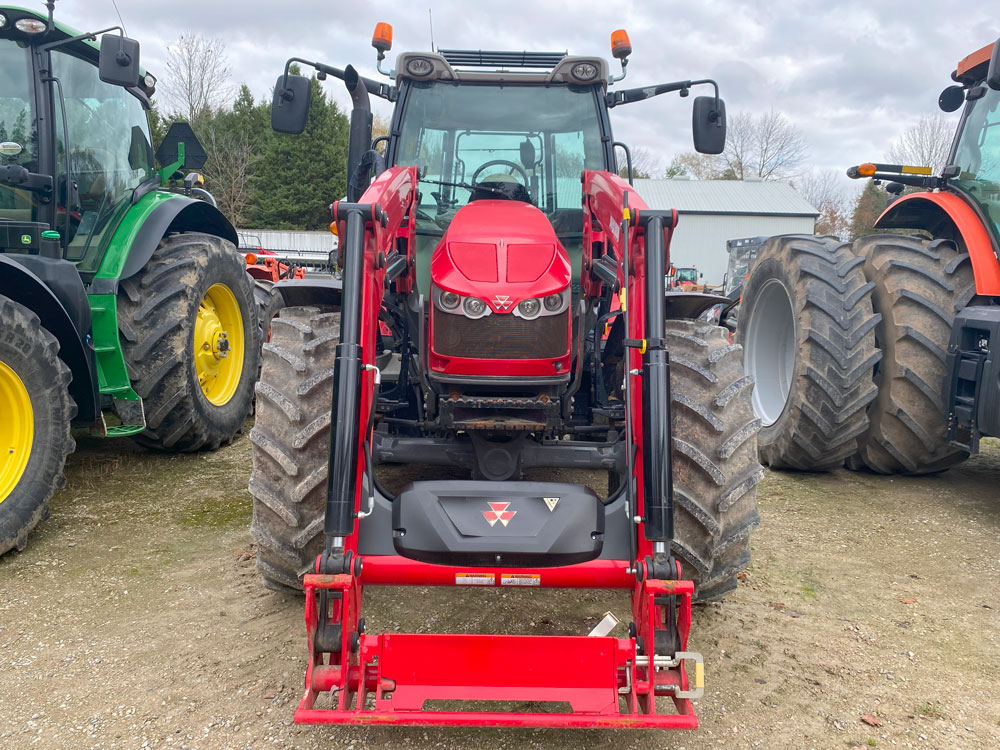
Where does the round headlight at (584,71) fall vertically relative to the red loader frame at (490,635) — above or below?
above

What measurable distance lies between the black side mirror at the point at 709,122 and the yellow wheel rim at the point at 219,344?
332 cm

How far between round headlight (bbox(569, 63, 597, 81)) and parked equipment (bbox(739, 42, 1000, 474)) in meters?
2.10

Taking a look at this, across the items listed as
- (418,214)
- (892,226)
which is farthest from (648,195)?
(418,214)

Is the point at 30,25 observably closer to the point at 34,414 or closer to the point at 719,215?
the point at 34,414

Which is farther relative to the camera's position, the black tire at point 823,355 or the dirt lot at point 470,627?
the black tire at point 823,355

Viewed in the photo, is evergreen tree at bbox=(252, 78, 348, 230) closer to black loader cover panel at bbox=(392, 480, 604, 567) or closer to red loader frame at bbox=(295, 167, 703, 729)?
red loader frame at bbox=(295, 167, 703, 729)

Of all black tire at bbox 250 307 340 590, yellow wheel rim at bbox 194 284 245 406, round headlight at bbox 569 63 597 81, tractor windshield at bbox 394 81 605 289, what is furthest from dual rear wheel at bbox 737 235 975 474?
yellow wheel rim at bbox 194 284 245 406

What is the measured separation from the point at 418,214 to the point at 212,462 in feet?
8.60

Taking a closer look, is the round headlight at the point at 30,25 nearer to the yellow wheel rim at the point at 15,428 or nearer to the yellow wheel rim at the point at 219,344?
the yellow wheel rim at the point at 219,344

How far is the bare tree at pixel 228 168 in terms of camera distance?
3005cm

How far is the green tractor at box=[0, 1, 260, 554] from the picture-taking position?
139 inches

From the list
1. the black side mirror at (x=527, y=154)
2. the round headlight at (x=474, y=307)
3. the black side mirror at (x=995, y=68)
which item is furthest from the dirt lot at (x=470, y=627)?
the black side mirror at (x=995, y=68)

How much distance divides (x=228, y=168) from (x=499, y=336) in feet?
103

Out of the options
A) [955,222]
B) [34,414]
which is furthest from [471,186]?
[955,222]
